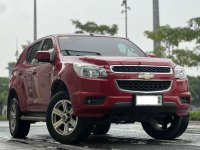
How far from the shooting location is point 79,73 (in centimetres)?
753

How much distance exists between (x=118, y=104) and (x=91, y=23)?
33973 mm

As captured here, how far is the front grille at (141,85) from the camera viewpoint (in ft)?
24.6

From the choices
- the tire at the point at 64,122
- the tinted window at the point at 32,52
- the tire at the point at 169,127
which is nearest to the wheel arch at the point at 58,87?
the tire at the point at 64,122

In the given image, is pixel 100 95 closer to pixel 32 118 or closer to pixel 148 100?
pixel 148 100

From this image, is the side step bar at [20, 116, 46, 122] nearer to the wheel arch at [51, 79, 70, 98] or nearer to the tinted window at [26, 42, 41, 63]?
the wheel arch at [51, 79, 70, 98]

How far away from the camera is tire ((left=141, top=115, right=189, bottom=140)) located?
846 centimetres

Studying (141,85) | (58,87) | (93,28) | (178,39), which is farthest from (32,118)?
(93,28)

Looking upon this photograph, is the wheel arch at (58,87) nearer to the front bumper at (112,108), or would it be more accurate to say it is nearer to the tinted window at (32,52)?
the front bumper at (112,108)

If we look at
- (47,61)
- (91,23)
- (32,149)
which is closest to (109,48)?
(47,61)

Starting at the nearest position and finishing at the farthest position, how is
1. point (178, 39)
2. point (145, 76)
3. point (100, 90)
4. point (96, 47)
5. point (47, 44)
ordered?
point (100, 90) < point (145, 76) < point (96, 47) < point (47, 44) < point (178, 39)

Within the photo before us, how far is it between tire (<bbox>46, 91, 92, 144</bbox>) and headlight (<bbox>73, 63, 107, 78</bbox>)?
486 mm

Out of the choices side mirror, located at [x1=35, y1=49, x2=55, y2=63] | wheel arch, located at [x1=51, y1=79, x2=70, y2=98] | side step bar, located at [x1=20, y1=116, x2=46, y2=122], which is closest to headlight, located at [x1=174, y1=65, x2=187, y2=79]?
wheel arch, located at [x1=51, y1=79, x2=70, y2=98]

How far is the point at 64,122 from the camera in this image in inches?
309

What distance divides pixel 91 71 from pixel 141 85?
73 centimetres
